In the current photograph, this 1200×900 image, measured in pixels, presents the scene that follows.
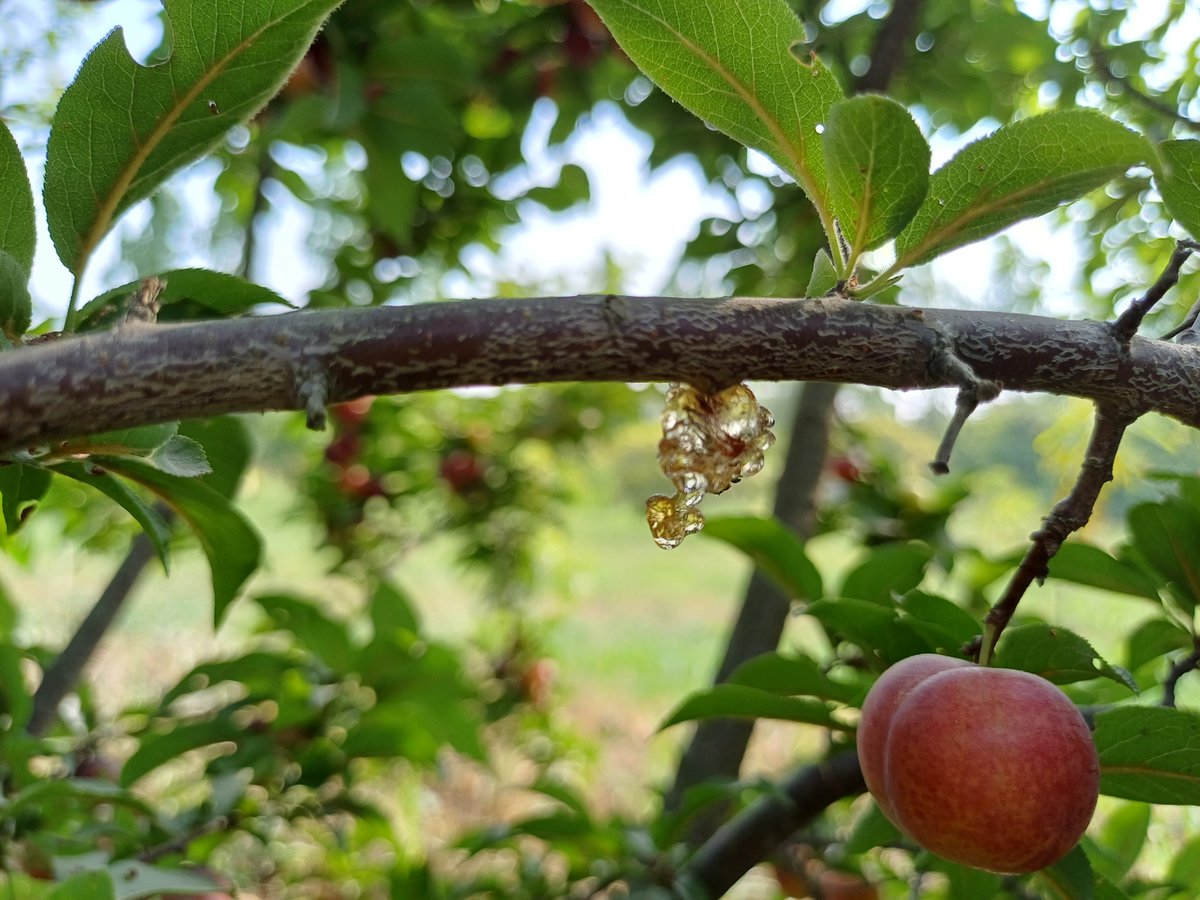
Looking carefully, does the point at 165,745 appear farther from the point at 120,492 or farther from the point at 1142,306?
the point at 1142,306

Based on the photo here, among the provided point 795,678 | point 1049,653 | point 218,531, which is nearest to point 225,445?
point 218,531

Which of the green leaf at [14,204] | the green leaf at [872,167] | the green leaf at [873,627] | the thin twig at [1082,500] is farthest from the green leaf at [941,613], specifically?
the green leaf at [14,204]

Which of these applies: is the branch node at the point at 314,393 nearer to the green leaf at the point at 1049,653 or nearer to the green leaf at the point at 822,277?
the green leaf at the point at 822,277

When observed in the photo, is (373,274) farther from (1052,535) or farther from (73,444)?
(1052,535)

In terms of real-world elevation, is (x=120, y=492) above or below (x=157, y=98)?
below

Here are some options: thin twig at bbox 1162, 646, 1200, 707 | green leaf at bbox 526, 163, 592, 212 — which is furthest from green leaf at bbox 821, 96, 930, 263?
green leaf at bbox 526, 163, 592, 212

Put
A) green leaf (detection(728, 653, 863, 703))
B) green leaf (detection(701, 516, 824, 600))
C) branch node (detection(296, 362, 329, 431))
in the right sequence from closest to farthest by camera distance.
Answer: branch node (detection(296, 362, 329, 431)) < green leaf (detection(728, 653, 863, 703)) < green leaf (detection(701, 516, 824, 600))

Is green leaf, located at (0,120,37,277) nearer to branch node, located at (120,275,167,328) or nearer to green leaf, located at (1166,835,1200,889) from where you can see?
branch node, located at (120,275,167,328)
